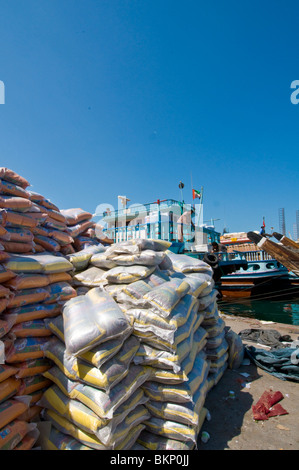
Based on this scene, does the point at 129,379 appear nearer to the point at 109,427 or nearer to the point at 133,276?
the point at 109,427

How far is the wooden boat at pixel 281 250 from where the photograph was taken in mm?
10997

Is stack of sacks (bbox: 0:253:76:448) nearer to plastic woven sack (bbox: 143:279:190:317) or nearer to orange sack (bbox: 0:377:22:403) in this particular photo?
orange sack (bbox: 0:377:22:403)

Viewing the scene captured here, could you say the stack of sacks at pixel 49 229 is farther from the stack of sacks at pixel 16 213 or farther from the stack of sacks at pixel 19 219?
the stack of sacks at pixel 16 213

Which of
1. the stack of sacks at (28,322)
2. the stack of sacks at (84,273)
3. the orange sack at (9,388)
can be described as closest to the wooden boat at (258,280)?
the stack of sacks at (84,273)

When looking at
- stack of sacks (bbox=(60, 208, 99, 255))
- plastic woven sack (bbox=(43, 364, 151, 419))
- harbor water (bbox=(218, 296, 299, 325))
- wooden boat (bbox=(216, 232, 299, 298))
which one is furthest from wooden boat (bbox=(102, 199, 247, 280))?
plastic woven sack (bbox=(43, 364, 151, 419))

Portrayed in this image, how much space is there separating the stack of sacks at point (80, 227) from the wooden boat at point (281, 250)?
839 cm

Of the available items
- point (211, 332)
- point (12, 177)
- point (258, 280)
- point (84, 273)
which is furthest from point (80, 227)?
point (258, 280)

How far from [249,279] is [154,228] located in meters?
6.62

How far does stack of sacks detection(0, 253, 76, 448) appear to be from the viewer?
7.14ft

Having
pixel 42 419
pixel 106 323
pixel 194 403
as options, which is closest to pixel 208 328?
pixel 194 403

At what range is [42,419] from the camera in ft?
7.61

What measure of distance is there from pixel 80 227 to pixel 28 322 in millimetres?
2933

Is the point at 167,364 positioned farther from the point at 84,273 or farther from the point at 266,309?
the point at 266,309

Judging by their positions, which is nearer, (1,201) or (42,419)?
(42,419)
